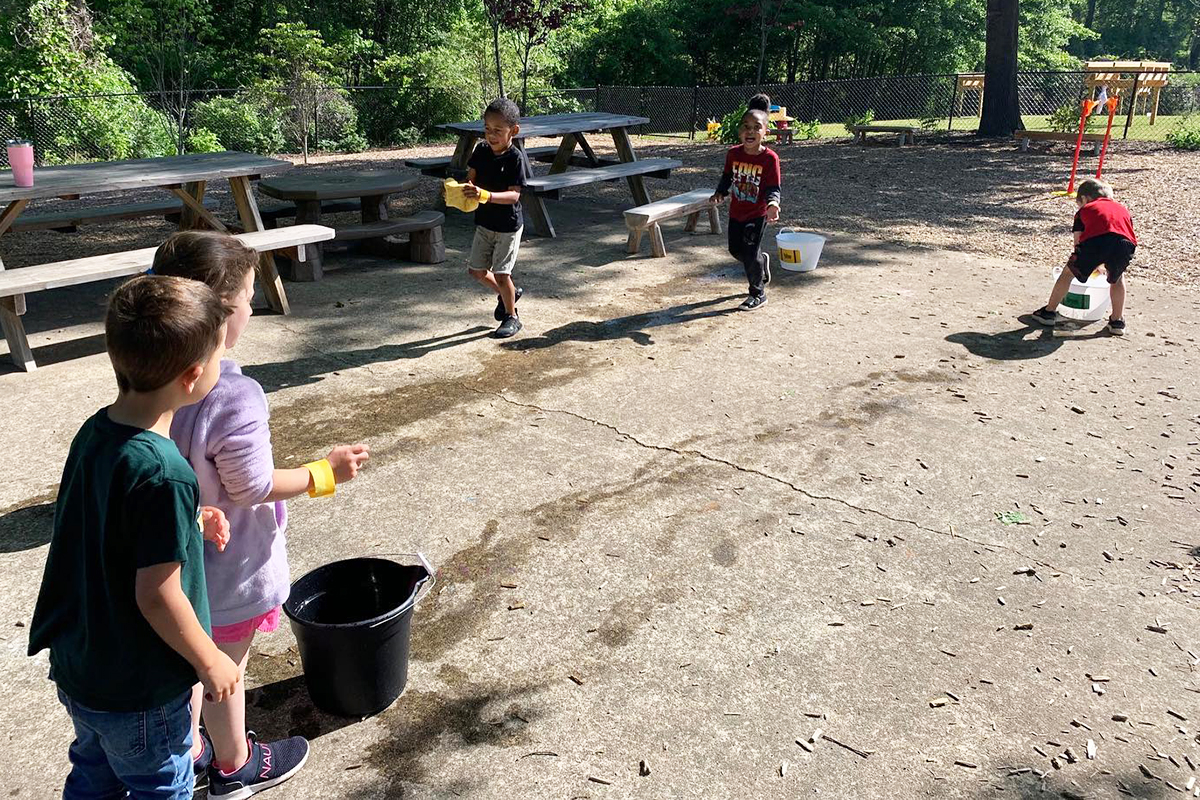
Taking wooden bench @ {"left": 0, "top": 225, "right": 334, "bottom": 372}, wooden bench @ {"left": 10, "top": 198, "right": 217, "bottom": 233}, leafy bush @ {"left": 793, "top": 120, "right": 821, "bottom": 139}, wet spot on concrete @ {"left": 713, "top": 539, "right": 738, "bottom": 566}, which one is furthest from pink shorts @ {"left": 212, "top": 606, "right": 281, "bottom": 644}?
leafy bush @ {"left": 793, "top": 120, "right": 821, "bottom": 139}

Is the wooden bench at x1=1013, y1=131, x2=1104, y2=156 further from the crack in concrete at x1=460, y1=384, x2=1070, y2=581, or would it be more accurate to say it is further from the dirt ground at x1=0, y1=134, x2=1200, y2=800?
the crack in concrete at x1=460, y1=384, x2=1070, y2=581

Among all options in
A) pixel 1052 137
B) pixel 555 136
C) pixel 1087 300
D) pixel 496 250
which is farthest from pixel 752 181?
pixel 1052 137

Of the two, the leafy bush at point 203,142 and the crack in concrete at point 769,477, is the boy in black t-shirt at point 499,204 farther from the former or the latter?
the leafy bush at point 203,142

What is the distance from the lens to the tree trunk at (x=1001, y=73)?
17922 millimetres

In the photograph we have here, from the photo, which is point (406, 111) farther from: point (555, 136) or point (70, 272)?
point (70, 272)

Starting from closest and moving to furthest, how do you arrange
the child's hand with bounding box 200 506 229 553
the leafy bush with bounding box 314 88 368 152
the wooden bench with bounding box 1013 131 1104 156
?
the child's hand with bounding box 200 506 229 553
the wooden bench with bounding box 1013 131 1104 156
the leafy bush with bounding box 314 88 368 152

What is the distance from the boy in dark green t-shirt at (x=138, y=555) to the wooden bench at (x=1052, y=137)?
16560 mm

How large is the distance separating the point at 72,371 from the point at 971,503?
17.2ft

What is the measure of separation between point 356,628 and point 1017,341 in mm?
5382

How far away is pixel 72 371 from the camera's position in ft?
19.0

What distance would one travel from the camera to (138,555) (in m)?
1.76

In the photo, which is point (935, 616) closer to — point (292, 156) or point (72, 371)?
point (72, 371)

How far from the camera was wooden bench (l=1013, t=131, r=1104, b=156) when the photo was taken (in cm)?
1552

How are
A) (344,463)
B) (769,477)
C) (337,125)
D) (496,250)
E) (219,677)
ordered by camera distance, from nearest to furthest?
(219,677), (344,463), (769,477), (496,250), (337,125)
